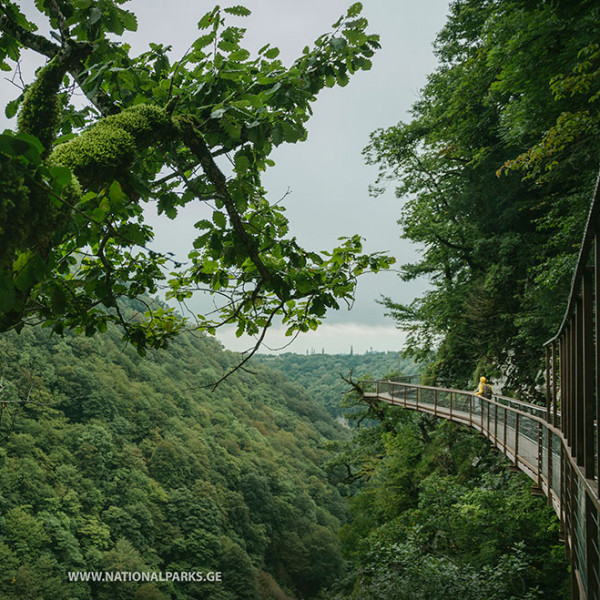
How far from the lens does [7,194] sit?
3.60 ft

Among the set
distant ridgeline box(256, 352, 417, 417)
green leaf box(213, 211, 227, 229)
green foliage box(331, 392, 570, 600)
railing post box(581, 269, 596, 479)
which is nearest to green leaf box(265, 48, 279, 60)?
green leaf box(213, 211, 227, 229)

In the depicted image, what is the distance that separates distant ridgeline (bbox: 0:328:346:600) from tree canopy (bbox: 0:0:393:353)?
102 feet

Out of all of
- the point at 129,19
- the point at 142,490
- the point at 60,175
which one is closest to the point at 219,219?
the point at 129,19

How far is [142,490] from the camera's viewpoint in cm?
4372

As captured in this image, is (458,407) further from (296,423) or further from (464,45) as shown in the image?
(296,423)

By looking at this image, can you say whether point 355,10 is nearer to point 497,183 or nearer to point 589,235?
point 589,235

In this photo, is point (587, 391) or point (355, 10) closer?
point (355, 10)

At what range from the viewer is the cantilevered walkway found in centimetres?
196

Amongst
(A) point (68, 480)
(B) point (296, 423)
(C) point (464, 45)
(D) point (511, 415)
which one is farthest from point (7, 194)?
(B) point (296, 423)

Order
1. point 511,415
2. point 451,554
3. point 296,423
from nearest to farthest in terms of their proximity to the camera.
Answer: point 511,415
point 451,554
point 296,423

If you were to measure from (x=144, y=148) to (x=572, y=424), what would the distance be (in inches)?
113

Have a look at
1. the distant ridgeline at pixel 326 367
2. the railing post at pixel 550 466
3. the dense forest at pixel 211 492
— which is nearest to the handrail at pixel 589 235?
the railing post at pixel 550 466

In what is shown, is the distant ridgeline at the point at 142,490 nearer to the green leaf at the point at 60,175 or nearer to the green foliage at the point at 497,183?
the green foliage at the point at 497,183

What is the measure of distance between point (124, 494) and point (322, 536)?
1982 centimetres
